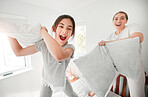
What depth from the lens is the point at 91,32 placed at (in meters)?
1.41

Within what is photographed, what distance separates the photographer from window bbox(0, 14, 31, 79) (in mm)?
1294

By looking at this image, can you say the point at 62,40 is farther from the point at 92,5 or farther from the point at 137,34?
the point at 92,5

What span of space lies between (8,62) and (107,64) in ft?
6.18

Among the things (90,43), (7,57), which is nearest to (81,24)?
(90,43)

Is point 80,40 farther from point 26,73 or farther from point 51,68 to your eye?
point 26,73

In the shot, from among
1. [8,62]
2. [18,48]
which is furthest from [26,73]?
[18,48]

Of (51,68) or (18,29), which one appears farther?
(51,68)

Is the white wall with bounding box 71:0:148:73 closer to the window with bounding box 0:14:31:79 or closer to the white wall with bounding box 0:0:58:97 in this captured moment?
the white wall with bounding box 0:0:58:97

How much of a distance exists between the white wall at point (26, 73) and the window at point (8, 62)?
4.3 inches

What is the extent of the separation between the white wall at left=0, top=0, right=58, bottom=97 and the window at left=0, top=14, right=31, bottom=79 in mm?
109

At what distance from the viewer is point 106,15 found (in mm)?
1175

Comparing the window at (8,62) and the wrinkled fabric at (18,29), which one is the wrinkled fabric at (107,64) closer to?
the wrinkled fabric at (18,29)

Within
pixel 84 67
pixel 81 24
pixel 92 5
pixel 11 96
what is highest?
pixel 92 5

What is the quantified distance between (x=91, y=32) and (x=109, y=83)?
3.46 feet
